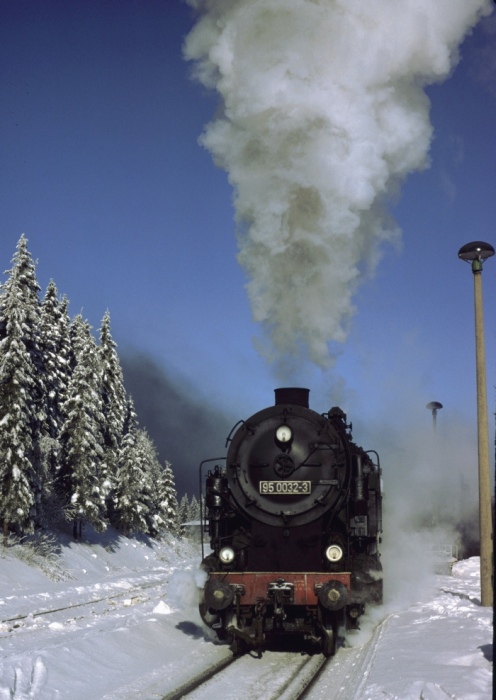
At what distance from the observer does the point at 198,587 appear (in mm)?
11227

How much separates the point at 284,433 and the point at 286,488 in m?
0.89

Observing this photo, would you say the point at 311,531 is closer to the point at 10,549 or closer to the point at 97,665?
the point at 97,665

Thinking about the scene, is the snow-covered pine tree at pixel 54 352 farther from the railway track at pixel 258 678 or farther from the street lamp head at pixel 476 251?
the railway track at pixel 258 678

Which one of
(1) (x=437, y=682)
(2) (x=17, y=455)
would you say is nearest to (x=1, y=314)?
(2) (x=17, y=455)

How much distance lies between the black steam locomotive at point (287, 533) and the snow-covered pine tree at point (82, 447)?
22.7m

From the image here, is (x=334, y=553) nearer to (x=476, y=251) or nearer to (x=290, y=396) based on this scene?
(x=290, y=396)

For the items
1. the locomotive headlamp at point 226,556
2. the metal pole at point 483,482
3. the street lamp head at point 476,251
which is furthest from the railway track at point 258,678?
the street lamp head at point 476,251

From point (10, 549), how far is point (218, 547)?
1706 centimetres

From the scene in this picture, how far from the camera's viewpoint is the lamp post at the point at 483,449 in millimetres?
13539

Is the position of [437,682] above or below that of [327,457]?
below

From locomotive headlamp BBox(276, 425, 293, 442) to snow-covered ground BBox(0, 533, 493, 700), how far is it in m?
2.82

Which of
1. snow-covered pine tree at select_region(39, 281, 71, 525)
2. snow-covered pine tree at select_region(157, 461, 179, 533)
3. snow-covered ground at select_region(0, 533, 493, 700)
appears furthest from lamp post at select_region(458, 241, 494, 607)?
snow-covered pine tree at select_region(157, 461, 179, 533)

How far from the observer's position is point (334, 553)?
34.6 feet

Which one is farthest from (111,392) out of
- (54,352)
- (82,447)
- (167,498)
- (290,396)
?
(290,396)
